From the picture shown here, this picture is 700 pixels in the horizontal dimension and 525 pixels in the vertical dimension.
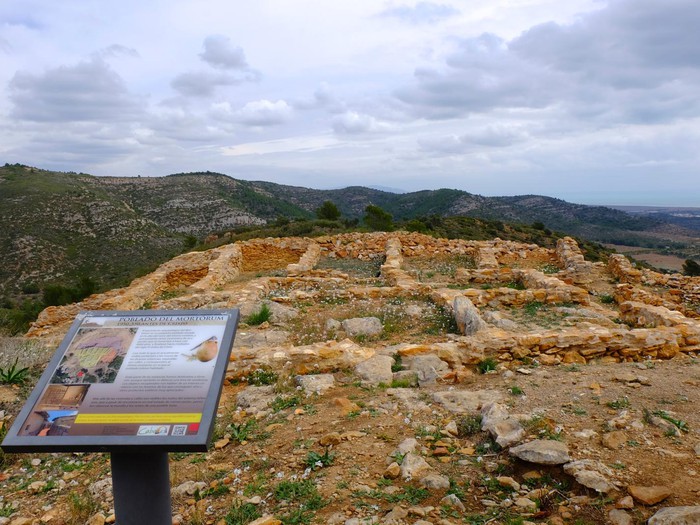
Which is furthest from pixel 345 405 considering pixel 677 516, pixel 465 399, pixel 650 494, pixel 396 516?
pixel 677 516

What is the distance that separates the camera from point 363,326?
7.72m

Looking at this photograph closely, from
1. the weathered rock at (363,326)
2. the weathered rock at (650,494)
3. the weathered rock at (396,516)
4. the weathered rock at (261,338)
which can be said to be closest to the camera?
the weathered rock at (650,494)

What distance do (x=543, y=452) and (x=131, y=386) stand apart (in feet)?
9.30

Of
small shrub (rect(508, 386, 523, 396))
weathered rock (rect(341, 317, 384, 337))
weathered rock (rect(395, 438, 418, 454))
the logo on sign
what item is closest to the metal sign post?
the logo on sign

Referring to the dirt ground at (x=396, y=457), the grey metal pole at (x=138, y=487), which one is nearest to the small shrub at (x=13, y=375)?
the dirt ground at (x=396, y=457)

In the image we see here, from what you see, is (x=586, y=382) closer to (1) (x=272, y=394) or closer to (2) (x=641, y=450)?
(2) (x=641, y=450)

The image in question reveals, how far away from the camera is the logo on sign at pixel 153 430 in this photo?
228cm

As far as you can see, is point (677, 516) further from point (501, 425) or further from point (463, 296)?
point (463, 296)

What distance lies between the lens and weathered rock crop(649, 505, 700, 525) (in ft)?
7.92

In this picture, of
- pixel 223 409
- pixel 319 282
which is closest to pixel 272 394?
pixel 223 409

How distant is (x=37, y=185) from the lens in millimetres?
43688

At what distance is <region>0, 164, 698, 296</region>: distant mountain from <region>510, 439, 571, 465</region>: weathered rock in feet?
69.8

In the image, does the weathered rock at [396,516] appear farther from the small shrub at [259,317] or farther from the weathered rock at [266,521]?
the small shrub at [259,317]

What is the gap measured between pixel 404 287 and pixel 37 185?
153 ft
